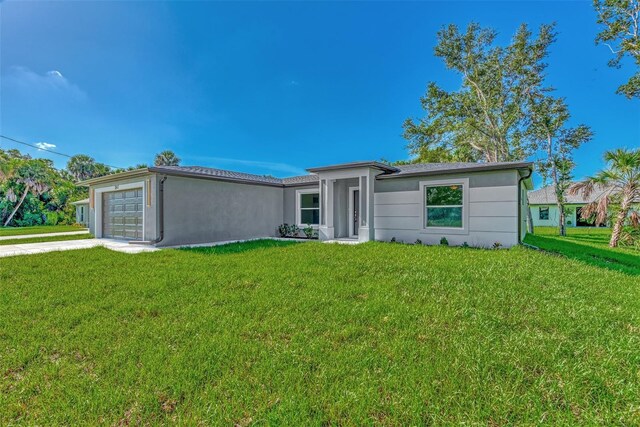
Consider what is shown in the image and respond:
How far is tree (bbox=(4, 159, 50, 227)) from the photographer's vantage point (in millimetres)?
27688

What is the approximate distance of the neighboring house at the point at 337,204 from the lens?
9.16 m

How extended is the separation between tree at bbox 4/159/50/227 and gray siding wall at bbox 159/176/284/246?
29549mm

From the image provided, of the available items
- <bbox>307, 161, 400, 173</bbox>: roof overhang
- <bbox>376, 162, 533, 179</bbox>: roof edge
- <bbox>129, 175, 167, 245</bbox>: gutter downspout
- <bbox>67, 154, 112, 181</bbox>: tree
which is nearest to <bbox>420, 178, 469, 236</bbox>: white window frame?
<bbox>376, 162, 533, 179</bbox>: roof edge

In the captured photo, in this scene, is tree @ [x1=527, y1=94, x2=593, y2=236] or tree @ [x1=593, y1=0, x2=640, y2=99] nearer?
tree @ [x1=593, y1=0, x2=640, y2=99]

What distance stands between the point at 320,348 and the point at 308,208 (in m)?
10.4

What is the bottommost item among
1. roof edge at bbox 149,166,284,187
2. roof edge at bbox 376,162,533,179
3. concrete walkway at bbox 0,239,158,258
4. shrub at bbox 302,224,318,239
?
concrete walkway at bbox 0,239,158,258

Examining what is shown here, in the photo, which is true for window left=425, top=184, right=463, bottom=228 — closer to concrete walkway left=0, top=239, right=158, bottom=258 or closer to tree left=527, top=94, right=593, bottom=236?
concrete walkway left=0, top=239, right=158, bottom=258

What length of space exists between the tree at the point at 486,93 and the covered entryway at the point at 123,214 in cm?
1951

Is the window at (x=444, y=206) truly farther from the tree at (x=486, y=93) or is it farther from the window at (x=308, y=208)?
the tree at (x=486, y=93)

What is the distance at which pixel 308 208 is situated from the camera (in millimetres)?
13406

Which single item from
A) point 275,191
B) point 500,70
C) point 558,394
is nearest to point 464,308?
point 558,394

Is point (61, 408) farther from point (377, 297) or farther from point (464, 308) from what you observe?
point (464, 308)

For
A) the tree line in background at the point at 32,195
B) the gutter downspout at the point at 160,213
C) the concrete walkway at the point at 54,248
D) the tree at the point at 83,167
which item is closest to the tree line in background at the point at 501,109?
the gutter downspout at the point at 160,213

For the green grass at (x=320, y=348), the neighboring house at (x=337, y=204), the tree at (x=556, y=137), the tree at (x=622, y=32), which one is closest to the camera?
the green grass at (x=320, y=348)
